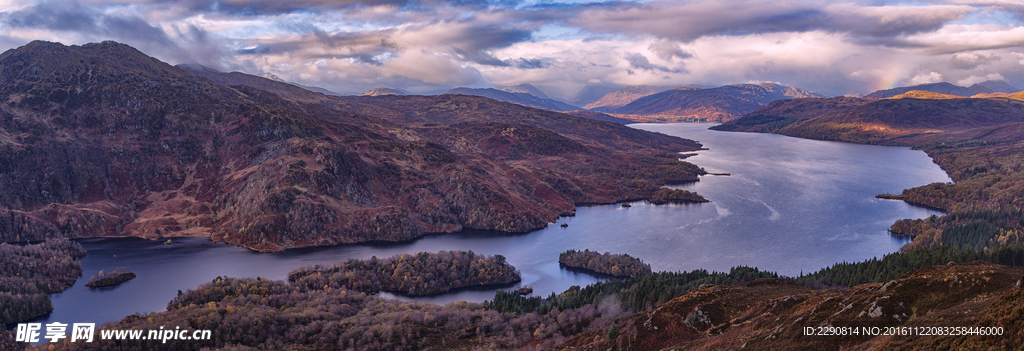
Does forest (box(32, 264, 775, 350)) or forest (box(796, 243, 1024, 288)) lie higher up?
forest (box(796, 243, 1024, 288))

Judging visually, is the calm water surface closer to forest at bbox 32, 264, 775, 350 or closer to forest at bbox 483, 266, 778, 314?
forest at bbox 483, 266, 778, 314

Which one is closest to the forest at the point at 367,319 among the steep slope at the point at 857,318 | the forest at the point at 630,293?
the forest at the point at 630,293

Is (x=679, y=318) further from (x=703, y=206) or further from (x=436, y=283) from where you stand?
(x=703, y=206)

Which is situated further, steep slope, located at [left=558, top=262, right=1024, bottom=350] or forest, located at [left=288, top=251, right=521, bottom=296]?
forest, located at [left=288, top=251, right=521, bottom=296]

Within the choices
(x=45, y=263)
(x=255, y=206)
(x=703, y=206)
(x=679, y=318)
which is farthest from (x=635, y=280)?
(x=45, y=263)

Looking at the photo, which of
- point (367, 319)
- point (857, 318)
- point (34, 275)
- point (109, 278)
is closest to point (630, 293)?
point (367, 319)

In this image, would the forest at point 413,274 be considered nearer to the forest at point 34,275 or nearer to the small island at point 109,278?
the small island at point 109,278

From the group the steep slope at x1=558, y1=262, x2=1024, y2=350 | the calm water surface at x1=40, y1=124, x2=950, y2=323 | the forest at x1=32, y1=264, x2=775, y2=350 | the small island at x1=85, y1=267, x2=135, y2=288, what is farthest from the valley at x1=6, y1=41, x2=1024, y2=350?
the small island at x1=85, y1=267, x2=135, y2=288
